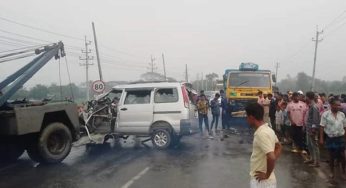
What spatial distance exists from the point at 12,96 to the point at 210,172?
4977 millimetres

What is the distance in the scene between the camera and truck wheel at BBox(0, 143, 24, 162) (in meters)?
9.74

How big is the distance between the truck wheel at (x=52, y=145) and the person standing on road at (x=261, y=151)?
251 inches

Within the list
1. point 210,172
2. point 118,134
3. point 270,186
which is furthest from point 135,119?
point 270,186

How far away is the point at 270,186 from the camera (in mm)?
4105

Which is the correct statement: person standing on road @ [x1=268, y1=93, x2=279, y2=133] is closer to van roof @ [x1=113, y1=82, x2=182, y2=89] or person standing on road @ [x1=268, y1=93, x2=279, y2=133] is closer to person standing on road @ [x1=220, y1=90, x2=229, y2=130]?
person standing on road @ [x1=220, y1=90, x2=229, y2=130]

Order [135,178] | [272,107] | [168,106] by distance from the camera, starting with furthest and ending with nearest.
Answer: [272,107], [168,106], [135,178]

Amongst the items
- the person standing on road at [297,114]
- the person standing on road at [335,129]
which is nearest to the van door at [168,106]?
the person standing on road at [297,114]

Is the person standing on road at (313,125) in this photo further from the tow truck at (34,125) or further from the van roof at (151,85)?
the tow truck at (34,125)


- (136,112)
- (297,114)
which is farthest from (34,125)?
(297,114)

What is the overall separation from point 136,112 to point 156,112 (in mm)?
587

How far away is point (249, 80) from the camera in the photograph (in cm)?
1792

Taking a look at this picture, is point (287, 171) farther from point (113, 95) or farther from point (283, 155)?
point (113, 95)

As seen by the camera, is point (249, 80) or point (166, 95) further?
point (249, 80)

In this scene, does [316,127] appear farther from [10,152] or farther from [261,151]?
[10,152]
